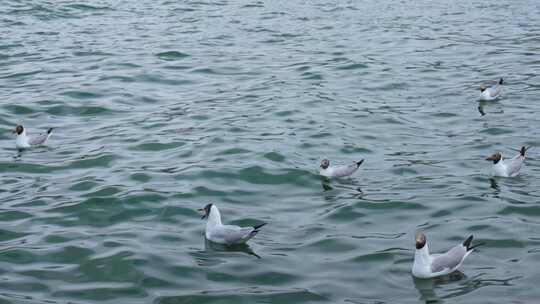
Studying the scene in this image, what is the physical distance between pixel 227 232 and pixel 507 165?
216 inches

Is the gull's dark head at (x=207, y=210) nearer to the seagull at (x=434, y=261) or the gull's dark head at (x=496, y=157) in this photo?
the seagull at (x=434, y=261)

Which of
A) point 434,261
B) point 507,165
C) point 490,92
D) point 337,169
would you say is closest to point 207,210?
point 337,169

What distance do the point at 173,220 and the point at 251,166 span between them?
284 cm

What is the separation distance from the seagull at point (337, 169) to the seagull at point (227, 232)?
2753 millimetres

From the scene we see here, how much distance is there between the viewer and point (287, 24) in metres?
31.9

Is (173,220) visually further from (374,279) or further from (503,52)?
(503,52)

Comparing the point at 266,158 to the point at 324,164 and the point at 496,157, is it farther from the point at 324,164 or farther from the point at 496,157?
the point at 496,157

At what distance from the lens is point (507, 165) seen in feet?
51.3

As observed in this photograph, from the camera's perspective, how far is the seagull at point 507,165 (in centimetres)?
1557

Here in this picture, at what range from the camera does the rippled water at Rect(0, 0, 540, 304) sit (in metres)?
12.1

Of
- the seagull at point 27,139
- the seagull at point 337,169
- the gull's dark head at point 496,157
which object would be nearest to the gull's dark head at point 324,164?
the seagull at point 337,169

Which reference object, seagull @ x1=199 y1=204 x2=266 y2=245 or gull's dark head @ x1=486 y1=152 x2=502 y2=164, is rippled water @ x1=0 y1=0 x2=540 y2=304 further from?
gull's dark head @ x1=486 y1=152 x2=502 y2=164

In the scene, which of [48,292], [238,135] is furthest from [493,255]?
[238,135]

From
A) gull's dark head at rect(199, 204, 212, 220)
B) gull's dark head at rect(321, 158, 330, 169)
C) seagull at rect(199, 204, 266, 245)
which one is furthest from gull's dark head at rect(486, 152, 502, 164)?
gull's dark head at rect(199, 204, 212, 220)
